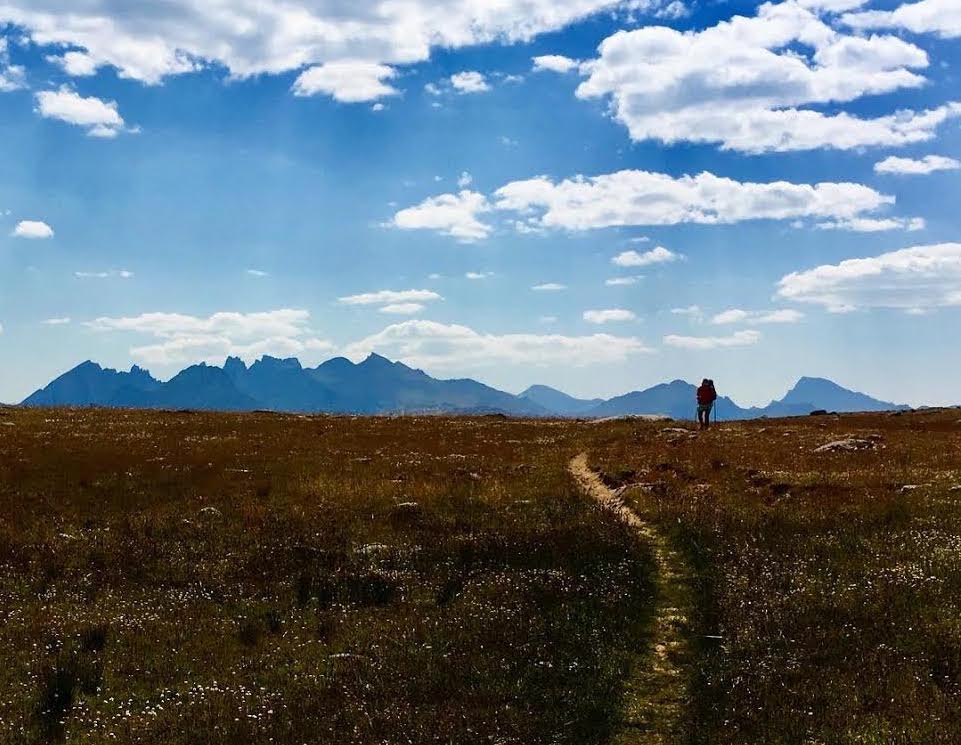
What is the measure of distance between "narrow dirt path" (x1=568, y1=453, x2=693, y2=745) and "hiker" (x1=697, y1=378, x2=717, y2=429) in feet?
114

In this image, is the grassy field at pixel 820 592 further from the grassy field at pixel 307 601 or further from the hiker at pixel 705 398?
the hiker at pixel 705 398

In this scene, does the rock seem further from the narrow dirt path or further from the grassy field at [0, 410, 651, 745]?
the narrow dirt path

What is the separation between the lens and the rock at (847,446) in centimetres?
4109

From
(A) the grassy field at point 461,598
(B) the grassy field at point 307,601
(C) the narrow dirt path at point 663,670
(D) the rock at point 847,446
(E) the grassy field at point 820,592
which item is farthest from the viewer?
(D) the rock at point 847,446

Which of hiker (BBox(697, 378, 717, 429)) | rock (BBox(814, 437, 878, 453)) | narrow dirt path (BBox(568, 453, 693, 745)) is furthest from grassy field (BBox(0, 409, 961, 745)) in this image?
hiker (BBox(697, 378, 717, 429))

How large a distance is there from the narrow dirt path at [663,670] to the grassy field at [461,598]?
23 cm

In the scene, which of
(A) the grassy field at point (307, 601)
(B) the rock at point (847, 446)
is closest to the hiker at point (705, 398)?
(B) the rock at point (847, 446)

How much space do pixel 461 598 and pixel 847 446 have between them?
29.5 m

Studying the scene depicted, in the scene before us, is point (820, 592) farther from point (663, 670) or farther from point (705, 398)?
point (705, 398)

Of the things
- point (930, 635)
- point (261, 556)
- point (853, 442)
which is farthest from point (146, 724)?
point (853, 442)

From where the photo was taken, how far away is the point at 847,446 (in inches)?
1638

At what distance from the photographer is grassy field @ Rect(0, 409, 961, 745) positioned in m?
13.4

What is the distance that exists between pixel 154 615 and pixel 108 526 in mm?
10969

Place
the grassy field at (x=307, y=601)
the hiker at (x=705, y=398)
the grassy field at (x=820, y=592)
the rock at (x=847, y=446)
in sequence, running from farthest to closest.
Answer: the hiker at (x=705, y=398)
the rock at (x=847, y=446)
the grassy field at (x=307, y=601)
the grassy field at (x=820, y=592)
